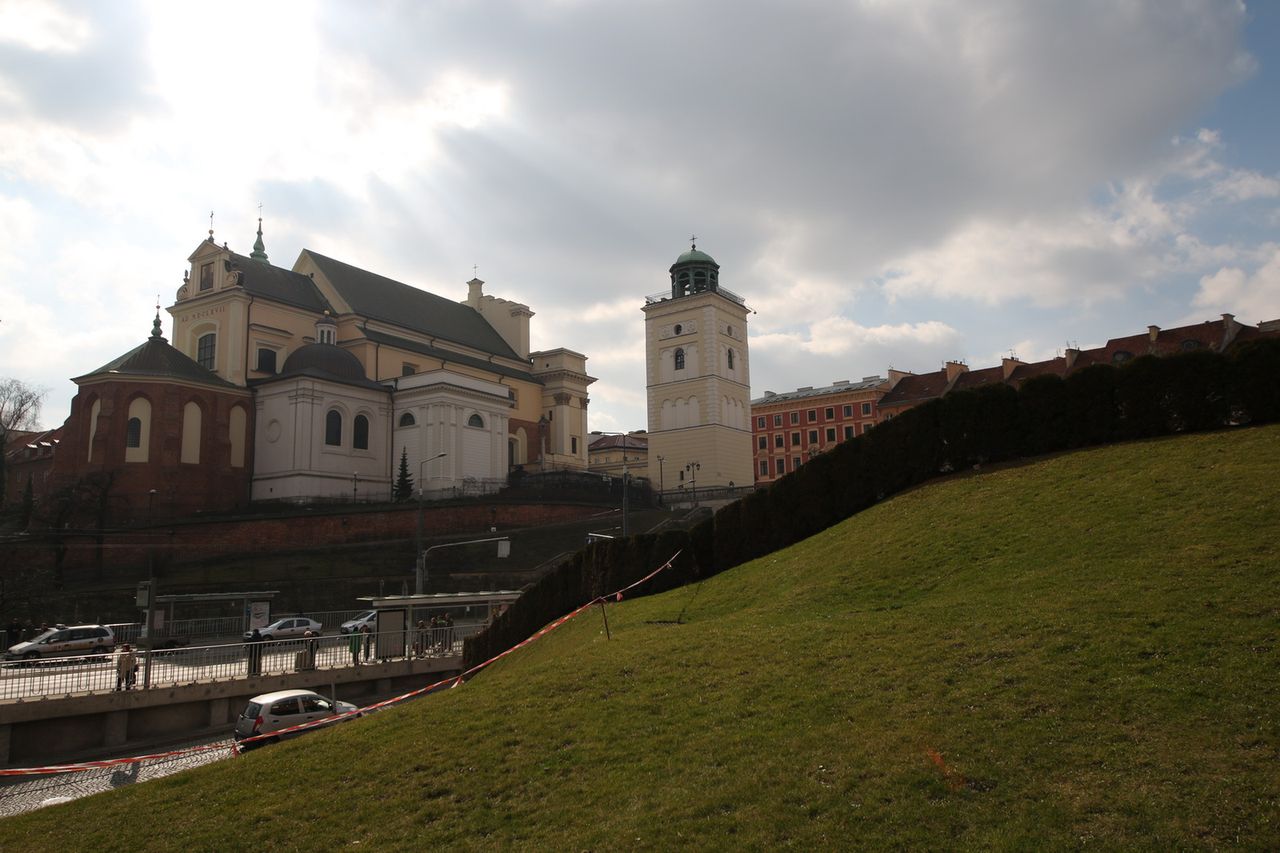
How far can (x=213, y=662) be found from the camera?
28438 mm

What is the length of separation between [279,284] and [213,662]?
4283 cm

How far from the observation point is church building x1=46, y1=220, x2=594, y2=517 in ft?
181

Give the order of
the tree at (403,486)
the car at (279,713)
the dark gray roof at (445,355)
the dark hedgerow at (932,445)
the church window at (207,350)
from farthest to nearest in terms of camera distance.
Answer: the dark gray roof at (445,355) → the church window at (207,350) → the tree at (403,486) → the car at (279,713) → the dark hedgerow at (932,445)

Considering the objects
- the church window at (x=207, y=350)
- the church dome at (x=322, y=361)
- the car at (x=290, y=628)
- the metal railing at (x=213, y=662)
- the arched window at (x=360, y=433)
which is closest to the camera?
the metal railing at (x=213, y=662)

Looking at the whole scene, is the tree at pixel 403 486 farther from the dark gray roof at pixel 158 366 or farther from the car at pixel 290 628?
the car at pixel 290 628

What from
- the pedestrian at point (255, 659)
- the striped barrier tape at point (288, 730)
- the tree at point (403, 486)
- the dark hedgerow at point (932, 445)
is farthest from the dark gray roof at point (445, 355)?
the striped barrier tape at point (288, 730)

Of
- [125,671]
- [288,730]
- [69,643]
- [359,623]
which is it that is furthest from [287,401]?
[288,730]

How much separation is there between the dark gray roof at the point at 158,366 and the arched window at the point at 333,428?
19.1 feet

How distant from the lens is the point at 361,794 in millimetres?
11898

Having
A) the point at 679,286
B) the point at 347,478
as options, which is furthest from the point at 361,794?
the point at 679,286

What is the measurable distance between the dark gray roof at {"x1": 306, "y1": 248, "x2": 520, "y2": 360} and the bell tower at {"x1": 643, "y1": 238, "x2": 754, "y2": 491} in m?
12.9

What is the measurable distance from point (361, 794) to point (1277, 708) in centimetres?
994

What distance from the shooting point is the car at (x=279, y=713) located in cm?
2050

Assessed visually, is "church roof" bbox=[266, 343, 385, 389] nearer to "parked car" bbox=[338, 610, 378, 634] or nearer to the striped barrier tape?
"parked car" bbox=[338, 610, 378, 634]
